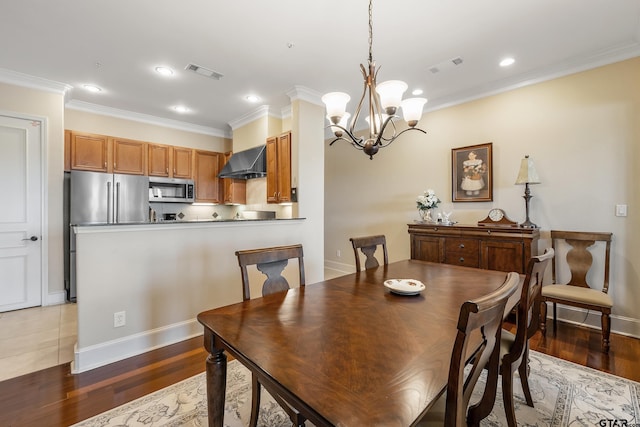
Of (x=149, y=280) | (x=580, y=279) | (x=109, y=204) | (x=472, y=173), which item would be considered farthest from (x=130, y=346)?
(x=580, y=279)

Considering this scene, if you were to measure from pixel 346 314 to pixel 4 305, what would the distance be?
4376 mm

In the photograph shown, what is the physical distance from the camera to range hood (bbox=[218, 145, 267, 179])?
4.28 m

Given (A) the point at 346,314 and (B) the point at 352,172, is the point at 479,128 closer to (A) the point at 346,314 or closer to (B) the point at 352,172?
(B) the point at 352,172

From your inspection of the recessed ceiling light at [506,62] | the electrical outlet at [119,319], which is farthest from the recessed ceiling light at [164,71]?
the recessed ceiling light at [506,62]

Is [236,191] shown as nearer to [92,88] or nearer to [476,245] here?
[92,88]

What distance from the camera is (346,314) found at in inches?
55.4

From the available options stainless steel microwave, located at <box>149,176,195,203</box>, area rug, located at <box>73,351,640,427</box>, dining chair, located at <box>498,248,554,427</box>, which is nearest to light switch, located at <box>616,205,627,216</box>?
area rug, located at <box>73,351,640,427</box>

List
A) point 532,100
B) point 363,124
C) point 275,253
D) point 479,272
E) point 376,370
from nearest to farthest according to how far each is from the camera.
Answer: point 376,370, point 275,253, point 479,272, point 532,100, point 363,124

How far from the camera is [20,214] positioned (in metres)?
3.48

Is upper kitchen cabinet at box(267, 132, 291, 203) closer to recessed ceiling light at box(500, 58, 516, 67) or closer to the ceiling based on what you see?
the ceiling

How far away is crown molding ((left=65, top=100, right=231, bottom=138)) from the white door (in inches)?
32.6

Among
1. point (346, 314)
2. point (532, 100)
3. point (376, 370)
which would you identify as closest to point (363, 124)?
point (532, 100)

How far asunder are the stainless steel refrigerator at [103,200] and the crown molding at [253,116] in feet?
5.67

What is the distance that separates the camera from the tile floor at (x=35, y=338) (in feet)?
7.50
